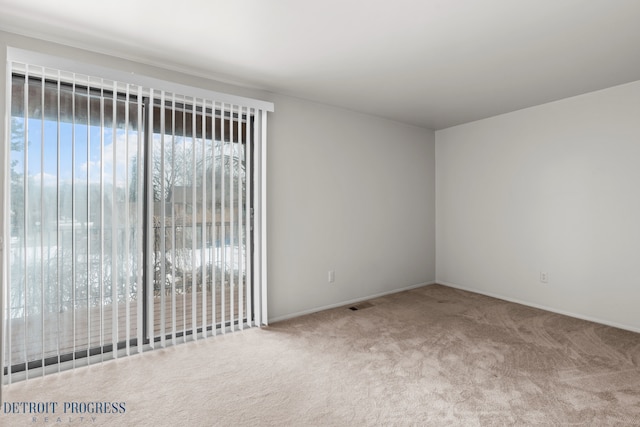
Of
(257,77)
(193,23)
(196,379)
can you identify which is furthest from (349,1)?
(196,379)

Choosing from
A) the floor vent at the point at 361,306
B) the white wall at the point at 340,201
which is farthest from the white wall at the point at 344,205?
the floor vent at the point at 361,306

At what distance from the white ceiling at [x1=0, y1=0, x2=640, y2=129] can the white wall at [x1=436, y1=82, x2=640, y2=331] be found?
469 millimetres

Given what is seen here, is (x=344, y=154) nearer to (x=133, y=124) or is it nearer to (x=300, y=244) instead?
(x=300, y=244)

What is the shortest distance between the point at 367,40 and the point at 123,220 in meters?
2.33

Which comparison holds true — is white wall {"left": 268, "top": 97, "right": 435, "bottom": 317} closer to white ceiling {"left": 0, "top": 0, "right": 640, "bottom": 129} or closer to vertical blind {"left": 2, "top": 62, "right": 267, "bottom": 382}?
vertical blind {"left": 2, "top": 62, "right": 267, "bottom": 382}

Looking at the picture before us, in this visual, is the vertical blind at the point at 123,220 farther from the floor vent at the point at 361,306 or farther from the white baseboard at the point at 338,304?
the floor vent at the point at 361,306

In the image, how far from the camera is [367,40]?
98.3 inches

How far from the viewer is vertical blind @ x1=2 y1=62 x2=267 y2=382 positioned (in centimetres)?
234

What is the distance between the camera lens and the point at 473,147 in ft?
15.4

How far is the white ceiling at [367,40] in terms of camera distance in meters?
2.11

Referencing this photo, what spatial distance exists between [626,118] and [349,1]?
3.17 m

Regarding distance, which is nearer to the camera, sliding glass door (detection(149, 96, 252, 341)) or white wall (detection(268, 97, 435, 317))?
sliding glass door (detection(149, 96, 252, 341))
